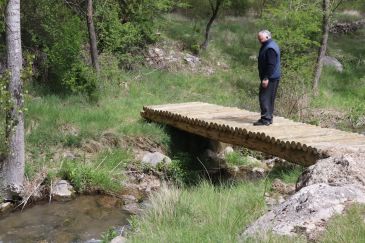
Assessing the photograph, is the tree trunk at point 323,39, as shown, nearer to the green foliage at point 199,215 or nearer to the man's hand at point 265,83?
the man's hand at point 265,83

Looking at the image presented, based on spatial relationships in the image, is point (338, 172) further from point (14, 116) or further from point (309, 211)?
point (14, 116)

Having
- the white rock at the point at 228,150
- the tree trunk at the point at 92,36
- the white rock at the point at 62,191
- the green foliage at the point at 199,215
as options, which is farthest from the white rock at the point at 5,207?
the tree trunk at the point at 92,36

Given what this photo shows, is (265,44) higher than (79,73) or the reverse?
higher

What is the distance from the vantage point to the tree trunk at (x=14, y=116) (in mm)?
8781

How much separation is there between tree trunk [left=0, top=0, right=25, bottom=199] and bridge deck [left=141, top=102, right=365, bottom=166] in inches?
145

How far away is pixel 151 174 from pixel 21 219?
3.11m

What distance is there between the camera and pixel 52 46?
13.5m

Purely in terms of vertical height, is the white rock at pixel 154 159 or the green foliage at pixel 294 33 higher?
the green foliage at pixel 294 33

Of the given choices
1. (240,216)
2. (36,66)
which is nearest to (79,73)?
(36,66)

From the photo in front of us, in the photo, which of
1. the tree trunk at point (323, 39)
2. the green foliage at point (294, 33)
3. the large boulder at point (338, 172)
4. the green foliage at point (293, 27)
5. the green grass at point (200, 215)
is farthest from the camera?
the tree trunk at point (323, 39)

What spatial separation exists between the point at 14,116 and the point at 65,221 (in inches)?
77.4

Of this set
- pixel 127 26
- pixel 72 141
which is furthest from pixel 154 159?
pixel 127 26

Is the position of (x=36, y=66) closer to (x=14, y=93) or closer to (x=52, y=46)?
(x=52, y=46)

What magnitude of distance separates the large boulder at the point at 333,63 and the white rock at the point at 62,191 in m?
14.3
